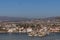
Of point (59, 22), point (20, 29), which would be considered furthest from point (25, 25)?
point (59, 22)

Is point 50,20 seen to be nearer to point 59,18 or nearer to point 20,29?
point 59,18

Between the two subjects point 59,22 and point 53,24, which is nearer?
point 53,24

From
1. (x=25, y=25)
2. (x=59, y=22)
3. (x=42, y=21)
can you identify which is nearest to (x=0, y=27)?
(x=25, y=25)

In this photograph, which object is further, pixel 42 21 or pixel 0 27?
pixel 42 21

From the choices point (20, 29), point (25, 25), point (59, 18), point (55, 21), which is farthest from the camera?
point (59, 18)

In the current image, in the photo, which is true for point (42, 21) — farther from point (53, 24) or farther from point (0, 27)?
point (0, 27)

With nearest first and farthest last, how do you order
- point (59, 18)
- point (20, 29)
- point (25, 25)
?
point (20, 29)
point (25, 25)
point (59, 18)

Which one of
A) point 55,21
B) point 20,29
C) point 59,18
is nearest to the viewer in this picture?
point 20,29

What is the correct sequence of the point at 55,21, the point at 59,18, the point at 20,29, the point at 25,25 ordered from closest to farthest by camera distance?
1. the point at 20,29
2. the point at 25,25
3. the point at 55,21
4. the point at 59,18
